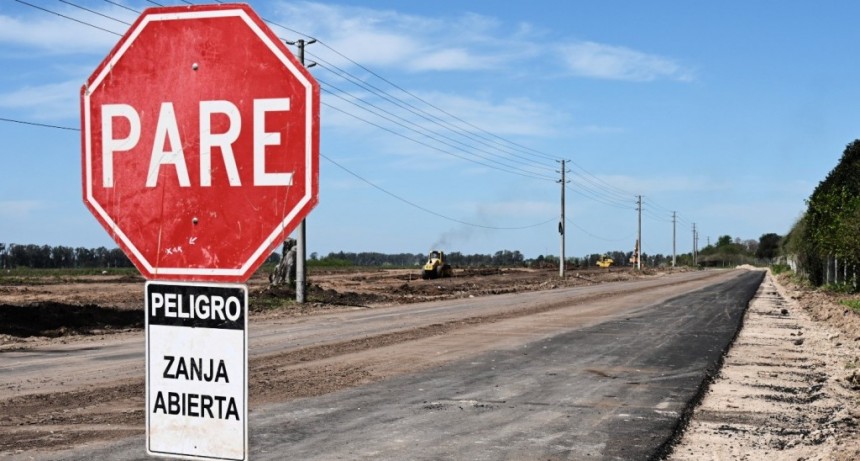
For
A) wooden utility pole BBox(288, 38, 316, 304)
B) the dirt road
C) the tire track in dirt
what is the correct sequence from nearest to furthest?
1. the dirt road
2. the tire track in dirt
3. wooden utility pole BBox(288, 38, 316, 304)

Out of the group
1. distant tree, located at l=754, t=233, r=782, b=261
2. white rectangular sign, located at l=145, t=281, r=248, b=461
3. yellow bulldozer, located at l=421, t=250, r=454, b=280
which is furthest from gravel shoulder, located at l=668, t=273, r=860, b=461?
distant tree, located at l=754, t=233, r=782, b=261

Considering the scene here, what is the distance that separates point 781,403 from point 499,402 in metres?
3.92

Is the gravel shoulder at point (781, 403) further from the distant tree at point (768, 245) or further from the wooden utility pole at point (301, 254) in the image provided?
the distant tree at point (768, 245)

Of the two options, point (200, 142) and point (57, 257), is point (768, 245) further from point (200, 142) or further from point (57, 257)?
point (200, 142)

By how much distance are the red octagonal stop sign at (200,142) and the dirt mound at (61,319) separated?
2028 cm

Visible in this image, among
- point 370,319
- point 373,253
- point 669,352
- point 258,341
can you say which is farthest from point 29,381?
point 373,253

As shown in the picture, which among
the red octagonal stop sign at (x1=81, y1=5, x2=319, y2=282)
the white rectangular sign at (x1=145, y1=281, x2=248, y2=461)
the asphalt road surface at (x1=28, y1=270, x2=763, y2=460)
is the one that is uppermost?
the red octagonal stop sign at (x1=81, y1=5, x2=319, y2=282)

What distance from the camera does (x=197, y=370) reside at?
9.50ft

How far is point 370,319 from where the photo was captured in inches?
1089

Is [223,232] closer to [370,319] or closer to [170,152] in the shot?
[170,152]

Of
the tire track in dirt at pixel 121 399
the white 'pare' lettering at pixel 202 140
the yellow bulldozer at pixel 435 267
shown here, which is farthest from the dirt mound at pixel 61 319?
the yellow bulldozer at pixel 435 267

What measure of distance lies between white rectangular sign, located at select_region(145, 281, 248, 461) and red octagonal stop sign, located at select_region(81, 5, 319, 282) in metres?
0.07

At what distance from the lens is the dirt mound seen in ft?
71.5

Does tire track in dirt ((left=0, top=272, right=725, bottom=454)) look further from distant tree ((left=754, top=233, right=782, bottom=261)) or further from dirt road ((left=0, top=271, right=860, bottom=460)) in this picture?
distant tree ((left=754, top=233, right=782, bottom=261))
